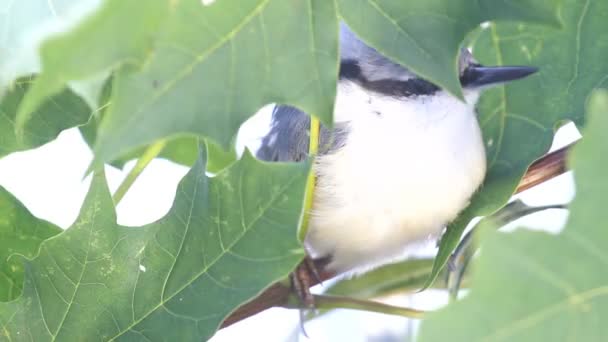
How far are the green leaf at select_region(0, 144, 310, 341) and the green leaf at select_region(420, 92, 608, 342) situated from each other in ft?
1.42

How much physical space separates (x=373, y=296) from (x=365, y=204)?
0.19m

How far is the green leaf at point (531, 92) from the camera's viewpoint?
4.41ft

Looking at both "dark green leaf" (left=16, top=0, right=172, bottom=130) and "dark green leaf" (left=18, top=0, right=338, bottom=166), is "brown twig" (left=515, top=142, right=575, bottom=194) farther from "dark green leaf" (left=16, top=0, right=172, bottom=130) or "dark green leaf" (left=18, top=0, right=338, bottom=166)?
"dark green leaf" (left=16, top=0, right=172, bottom=130)

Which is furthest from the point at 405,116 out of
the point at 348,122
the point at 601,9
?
the point at 601,9

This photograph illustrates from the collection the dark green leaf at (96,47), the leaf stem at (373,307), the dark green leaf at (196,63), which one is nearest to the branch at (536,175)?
the leaf stem at (373,307)

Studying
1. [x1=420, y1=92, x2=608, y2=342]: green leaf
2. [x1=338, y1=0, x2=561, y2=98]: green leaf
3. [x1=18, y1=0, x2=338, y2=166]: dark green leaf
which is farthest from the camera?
[x1=338, y1=0, x2=561, y2=98]: green leaf

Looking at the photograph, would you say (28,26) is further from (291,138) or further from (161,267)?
(291,138)

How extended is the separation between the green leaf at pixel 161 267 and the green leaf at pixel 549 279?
43 centimetres

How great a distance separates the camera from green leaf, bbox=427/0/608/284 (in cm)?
134

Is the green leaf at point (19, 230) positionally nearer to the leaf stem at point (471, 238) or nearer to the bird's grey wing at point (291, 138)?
the bird's grey wing at point (291, 138)

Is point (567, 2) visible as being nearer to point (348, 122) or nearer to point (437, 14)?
point (437, 14)

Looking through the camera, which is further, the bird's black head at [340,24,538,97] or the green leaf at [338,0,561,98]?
the bird's black head at [340,24,538,97]

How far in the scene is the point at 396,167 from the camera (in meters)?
1.65

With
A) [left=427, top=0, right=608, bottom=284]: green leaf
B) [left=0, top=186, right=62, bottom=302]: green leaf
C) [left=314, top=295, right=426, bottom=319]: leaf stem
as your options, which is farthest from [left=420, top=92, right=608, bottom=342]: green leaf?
[left=0, top=186, right=62, bottom=302]: green leaf
